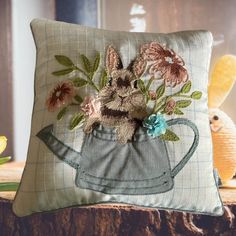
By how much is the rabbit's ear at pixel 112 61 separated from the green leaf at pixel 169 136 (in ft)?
0.45

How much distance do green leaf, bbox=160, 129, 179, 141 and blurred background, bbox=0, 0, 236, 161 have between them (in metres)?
0.40

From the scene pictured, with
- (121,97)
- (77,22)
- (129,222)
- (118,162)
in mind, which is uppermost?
(77,22)

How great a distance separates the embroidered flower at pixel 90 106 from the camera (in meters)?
0.72

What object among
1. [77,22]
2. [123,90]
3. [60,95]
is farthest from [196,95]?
[77,22]

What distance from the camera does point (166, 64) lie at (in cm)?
75

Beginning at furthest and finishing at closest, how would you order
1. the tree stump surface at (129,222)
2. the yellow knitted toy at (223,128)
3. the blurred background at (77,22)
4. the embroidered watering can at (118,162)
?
the blurred background at (77,22) < the yellow knitted toy at (223,128) < the tree stump surface at (129,222) < the embroidered watering can at (118,162)

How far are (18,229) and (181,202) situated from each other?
34 centimetres

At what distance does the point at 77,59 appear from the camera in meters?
0.75

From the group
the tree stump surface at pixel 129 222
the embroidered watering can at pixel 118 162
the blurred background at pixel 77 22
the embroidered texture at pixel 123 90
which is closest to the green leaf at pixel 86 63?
the embroidered texture at pixel 123 90

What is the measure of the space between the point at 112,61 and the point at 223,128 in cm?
32

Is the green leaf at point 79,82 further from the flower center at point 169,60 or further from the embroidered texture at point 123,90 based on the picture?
the flower center at point 169,60

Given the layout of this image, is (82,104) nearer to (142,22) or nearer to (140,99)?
(140,99)

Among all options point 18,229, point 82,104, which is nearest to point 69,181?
point 82,104

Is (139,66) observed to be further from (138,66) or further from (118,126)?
(118,126)
